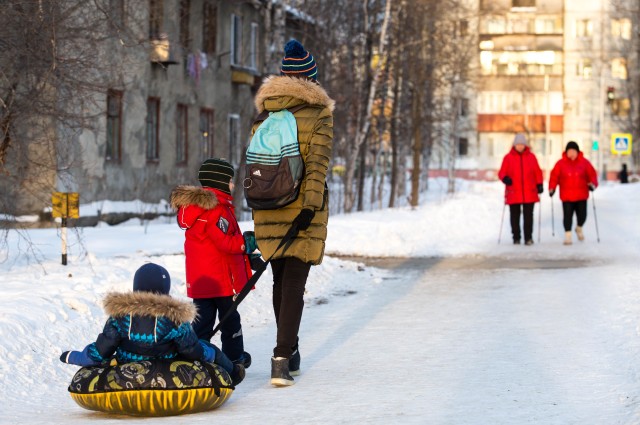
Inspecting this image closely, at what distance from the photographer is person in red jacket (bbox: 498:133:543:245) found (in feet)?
72.0

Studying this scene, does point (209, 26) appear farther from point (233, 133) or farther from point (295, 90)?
point (295, 90)

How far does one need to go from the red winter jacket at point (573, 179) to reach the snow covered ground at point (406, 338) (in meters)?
3.01

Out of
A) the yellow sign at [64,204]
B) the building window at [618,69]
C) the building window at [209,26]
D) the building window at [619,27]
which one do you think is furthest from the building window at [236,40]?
the building window at [618,69]

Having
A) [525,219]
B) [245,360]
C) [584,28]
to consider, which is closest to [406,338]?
[245,360]

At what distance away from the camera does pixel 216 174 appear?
8805 millimetres

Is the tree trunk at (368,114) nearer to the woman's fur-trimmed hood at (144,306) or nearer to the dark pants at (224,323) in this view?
the dark pants at (224,323)

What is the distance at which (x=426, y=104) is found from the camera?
46.7 meters

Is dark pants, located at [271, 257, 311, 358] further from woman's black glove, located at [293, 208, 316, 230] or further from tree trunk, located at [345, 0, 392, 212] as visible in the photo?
tree trunk, located at [345, 0, 392, 212]

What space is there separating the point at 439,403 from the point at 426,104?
39.6 m

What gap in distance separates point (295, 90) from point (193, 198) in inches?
38.3

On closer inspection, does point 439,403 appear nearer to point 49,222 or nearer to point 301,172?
point 301,172

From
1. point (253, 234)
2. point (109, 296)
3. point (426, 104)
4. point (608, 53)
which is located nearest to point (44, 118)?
point (253, 234)

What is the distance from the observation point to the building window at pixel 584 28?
93375mm

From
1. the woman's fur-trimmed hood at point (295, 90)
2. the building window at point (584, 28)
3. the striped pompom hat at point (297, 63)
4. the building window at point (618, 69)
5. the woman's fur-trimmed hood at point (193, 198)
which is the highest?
the building window at point (584, 28)
